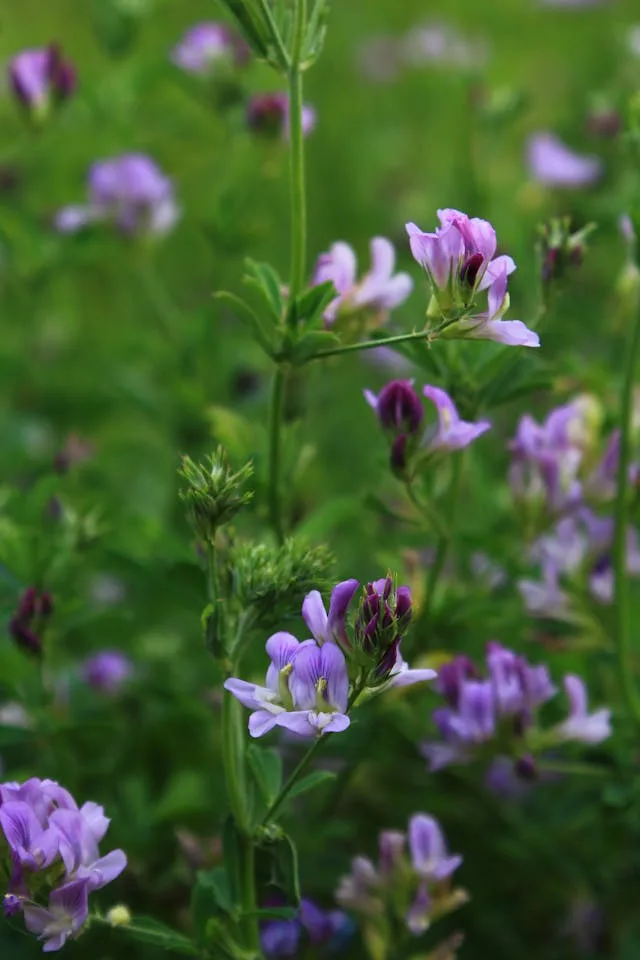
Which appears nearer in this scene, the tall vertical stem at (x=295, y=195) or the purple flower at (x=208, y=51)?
the tall vertical stem at (x=295, y=195)

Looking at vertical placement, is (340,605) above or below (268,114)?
below

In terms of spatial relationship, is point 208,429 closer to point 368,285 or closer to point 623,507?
point 368,285

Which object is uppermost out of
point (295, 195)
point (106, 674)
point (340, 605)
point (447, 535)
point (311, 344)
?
point (295, 195)

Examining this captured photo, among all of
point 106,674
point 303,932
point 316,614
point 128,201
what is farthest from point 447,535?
point 128,201

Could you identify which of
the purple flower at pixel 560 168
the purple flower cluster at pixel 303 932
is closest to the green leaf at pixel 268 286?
the purple flower cluster at pixel 303 932

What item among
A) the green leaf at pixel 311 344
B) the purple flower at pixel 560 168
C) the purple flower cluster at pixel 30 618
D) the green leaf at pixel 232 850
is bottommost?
the green leaf at pixel 232 850

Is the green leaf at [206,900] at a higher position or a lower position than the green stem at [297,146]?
lower

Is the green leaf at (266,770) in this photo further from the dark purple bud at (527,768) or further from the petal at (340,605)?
the dark purple bud at (527,768)
